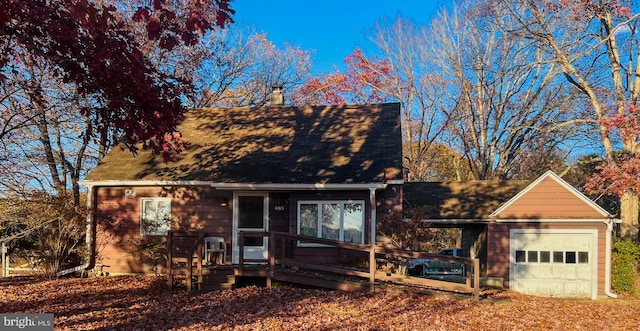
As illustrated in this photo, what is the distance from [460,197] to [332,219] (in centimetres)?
598

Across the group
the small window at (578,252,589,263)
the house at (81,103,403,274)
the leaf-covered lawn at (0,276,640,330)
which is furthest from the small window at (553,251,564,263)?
the house at (81,103,403,274)

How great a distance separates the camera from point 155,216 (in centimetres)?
1512

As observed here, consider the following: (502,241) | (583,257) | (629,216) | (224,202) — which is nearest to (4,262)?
(224,202)

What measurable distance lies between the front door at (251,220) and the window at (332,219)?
3.68 feet

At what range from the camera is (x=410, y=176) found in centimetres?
3128

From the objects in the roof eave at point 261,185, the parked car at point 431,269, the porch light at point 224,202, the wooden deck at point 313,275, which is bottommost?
the parked car at point 431,269

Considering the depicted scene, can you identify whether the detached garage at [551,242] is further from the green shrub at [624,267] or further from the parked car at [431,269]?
the parked car at [431,269]

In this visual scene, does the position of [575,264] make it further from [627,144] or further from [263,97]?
[263,97]

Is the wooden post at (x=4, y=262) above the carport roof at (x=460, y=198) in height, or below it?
below

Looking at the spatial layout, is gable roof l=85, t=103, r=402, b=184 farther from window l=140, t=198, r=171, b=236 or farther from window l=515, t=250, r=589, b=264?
window l=515, t=250, r=589, b=264

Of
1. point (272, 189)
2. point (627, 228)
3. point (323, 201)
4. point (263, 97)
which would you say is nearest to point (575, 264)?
point (627, 228)

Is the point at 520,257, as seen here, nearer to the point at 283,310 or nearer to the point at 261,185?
the point at 261,185

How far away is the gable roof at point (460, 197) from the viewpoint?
16938 millimetres

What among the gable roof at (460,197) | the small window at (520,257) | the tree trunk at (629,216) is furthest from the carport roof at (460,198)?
the tree trunk at (629,216)
